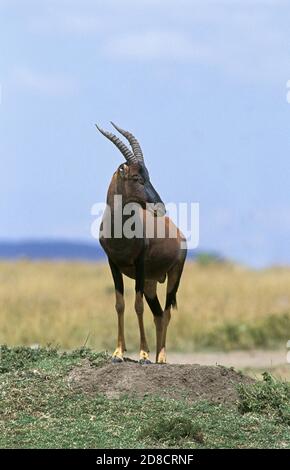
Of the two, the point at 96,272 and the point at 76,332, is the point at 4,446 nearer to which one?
the point at 76,332

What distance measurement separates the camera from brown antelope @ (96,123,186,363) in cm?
1312

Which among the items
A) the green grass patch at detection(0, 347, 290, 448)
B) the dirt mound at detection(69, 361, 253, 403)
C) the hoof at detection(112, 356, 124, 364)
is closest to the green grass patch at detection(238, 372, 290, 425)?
the green grass patch at detection(0, 347, 290, 448)

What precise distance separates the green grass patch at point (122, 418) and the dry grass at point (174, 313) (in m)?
6.96

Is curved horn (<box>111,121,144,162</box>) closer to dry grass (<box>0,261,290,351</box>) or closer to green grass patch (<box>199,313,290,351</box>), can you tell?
dry grass (<box>0,261,290,351</box>)

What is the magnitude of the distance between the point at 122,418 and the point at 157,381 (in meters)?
0.90

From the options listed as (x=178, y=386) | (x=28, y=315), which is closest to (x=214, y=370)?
(x=178, y=386)

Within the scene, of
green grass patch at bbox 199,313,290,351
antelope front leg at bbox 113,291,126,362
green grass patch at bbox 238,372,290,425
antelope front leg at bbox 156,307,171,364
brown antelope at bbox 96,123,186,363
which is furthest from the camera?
green grass patch at bbox 199,313,290,351

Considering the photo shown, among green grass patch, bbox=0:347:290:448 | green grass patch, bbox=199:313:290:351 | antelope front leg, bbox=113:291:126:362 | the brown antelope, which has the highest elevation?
the brown antelope

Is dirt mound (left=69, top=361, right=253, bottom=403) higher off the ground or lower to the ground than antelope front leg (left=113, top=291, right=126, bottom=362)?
lower

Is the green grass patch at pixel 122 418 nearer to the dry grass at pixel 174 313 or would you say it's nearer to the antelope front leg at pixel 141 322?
the antelope front leg at pixel 141 322

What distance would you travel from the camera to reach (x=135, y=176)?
13086 mm

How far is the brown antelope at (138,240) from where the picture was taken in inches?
516

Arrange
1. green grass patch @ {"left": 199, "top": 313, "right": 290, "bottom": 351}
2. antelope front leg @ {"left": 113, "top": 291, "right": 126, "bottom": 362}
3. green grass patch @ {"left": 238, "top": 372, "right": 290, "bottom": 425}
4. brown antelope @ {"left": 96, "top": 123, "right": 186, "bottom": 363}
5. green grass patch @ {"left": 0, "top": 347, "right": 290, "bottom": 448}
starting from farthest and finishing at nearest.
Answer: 1. green grass patch @ {"left": 199, "top": 313, "right": 290, "bottom": 351}
2. antelope front leg @ {"left": 113, "top": 291, "right": 126, "bottom": 362}
3. brown antelope @ {"left": 96, "top": 123, "right": 186, "bottom": 363}
4. green grass patch @ {"left": 238, "top": 372, "right": 290, "bottom": 425}
5. green grass patch @ {"left": 0, "top": 347, "right": 290, "bottom": 448}

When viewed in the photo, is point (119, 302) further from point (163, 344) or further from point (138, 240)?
point (163, 344)
